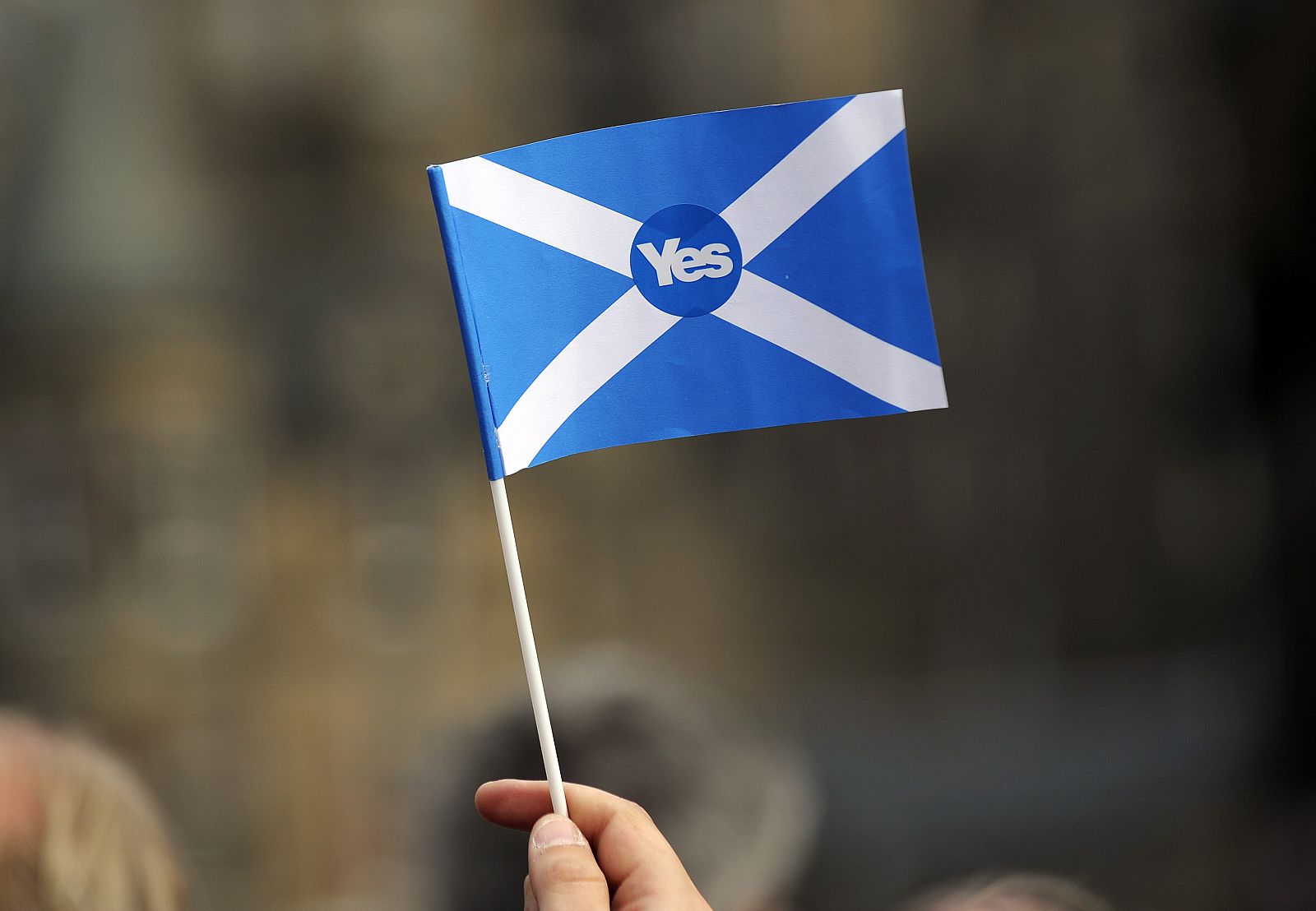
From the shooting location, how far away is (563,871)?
0.90 meters

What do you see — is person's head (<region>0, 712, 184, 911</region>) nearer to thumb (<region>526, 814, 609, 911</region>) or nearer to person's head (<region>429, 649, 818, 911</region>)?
person's head (<region>429, 649, 818, 911</region>)

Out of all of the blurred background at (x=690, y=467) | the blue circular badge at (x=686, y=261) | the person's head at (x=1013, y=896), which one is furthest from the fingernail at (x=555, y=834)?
the blurred background at (x=690, y=467)

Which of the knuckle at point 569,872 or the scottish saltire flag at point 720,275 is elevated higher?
the scottish saltire flag at point 720,275

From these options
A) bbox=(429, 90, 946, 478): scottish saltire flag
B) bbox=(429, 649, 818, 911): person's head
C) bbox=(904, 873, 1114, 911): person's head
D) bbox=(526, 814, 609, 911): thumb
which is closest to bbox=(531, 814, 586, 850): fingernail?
bbox=(526, 814, 609, 911): thumb

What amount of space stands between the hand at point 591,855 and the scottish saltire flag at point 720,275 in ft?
1.02

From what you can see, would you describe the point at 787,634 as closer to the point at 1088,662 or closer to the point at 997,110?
the point at 1088,662

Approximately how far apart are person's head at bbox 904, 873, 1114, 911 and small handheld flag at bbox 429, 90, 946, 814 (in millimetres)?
1426

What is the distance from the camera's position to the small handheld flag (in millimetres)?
1026

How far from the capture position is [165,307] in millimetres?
3045

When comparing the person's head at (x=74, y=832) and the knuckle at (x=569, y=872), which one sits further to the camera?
the person's head at (x=74, y=832)

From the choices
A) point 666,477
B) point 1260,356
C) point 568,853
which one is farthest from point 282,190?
point 1260,356

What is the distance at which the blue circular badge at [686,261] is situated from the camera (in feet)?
3.43

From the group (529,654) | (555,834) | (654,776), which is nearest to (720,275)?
(529,654)

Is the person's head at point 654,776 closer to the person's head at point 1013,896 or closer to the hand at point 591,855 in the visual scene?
the person's head at point 1013,896
